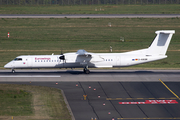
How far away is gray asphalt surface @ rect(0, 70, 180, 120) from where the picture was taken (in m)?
22.4

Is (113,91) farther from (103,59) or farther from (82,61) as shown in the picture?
(82,61)

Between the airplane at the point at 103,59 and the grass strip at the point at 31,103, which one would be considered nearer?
the grass strip at the point at 31,103

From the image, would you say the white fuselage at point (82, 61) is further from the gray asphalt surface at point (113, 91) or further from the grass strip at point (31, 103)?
the grass strip at point (31, 103)

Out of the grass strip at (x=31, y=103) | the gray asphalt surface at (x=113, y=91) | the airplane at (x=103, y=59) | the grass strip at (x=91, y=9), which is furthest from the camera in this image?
the grass strip at (x=91, y=9)

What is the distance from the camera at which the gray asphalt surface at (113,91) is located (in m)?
22.4

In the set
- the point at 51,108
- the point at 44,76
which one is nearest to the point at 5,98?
the point at 51,108

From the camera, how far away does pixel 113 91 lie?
95.4 feet

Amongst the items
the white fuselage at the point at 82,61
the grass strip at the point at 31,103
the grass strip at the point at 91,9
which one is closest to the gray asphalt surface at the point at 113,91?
the grass strip at the point at 31,103

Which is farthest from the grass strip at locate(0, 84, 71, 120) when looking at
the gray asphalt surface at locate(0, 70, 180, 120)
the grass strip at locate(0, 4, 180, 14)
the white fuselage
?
the grass strip at locate(0, 4, 180, 14)

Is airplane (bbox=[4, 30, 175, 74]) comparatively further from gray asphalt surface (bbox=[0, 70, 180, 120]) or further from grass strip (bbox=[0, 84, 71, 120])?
grass strip (bbox=[0, 84, 71, 120])

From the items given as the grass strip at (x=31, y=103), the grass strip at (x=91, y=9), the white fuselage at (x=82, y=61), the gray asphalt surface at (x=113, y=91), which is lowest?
the gray asphalt surface at (x=113, y=91)

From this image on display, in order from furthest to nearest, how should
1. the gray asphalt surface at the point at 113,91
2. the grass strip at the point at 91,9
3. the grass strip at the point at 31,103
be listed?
the grass strip at the point at 91,9 → the gray asphalt surface at the point at 113,91 → the grass strip at the point at 31,103

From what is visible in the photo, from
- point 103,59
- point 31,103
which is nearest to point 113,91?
point 103,59

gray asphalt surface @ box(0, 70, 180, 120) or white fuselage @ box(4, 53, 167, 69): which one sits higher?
white fuselage @ box(4, 53, 167, 69)
